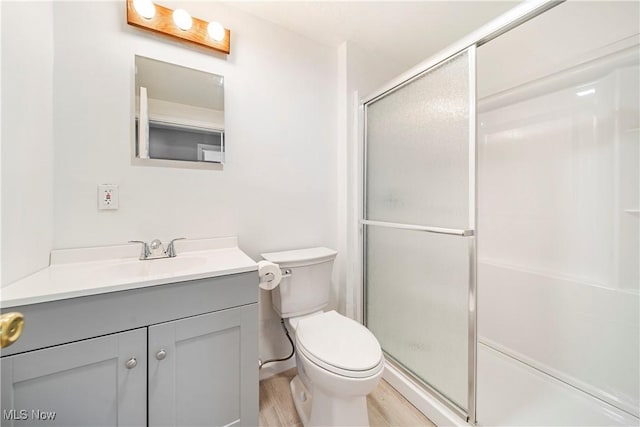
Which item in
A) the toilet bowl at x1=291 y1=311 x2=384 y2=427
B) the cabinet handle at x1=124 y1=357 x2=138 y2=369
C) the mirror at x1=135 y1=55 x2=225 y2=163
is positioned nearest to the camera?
the cabinet handle at x1=124 y1=357 x2=138 y2=369

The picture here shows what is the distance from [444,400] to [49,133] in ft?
7.26

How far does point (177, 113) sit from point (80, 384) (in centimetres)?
121

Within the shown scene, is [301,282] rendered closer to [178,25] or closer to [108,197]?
[108,197]

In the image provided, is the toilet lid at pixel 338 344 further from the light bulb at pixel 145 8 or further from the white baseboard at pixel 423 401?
the light bulb at pixel 145 8

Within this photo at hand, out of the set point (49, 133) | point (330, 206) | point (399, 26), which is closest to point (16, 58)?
point (49, 133)

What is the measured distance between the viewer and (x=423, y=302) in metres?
1.36

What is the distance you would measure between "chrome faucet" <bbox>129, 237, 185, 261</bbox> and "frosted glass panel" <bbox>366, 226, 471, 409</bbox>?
1.22 m

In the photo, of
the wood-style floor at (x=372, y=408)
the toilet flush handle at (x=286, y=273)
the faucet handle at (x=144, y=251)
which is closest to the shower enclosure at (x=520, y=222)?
the wood-style floor at (x=372, y=408)

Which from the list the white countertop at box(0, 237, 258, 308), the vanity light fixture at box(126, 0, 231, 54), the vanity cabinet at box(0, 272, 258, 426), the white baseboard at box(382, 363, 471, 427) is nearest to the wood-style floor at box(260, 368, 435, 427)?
the white baseboard at box(382, 363, 471, 427)

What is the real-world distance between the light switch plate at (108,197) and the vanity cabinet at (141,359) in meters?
0.54

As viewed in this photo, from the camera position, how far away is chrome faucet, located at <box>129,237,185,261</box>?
120 cm

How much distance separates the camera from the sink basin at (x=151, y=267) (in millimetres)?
1024

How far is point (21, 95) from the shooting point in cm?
88

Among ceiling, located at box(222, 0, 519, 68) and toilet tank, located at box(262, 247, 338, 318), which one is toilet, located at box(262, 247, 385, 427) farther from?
ceiling, located at box(222, 0, 519, 68)
